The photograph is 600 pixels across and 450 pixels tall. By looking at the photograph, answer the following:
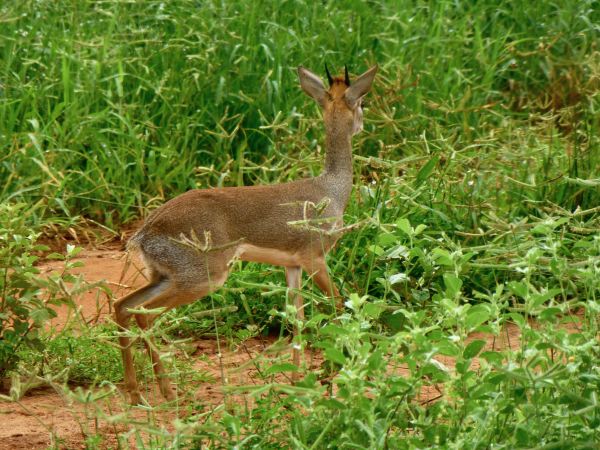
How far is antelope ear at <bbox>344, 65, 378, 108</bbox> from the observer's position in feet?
18.2

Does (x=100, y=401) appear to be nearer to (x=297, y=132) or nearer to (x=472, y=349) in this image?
(x=472, y=349)

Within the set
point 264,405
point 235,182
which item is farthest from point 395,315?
point 235,182

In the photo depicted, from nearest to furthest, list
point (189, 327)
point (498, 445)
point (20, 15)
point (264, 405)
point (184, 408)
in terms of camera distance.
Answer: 1. point (498, 445)
2. point (264, 405)
3. point (184, 408)
4. point (189, 327)
5. point (20, 15)

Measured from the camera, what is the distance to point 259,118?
23.5ft

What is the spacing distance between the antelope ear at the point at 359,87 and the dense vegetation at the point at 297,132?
13.1 inches

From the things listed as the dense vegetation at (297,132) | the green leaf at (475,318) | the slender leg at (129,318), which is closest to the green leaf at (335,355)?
the green leaf at (475,318)

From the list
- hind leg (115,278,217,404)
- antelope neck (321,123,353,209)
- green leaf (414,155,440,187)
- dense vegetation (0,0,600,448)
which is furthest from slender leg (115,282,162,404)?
green leaf (414,155,440,187)

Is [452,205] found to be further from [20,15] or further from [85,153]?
[20,15]

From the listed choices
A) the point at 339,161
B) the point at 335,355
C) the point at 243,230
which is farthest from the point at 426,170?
the point at 335,355

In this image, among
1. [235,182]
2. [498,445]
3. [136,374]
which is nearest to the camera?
[498,445]

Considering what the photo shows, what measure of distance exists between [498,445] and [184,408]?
1.57 meters

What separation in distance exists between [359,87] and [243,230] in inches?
36.2

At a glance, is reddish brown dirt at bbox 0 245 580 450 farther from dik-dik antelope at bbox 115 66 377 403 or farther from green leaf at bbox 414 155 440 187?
green leaf at bbox 414 155 440 187

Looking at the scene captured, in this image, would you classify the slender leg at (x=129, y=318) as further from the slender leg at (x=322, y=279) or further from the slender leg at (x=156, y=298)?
the slender leg at (x=322, y=279)
